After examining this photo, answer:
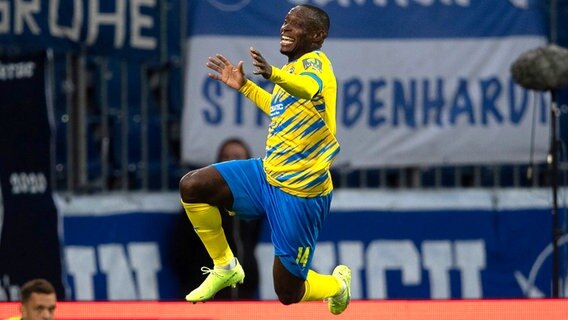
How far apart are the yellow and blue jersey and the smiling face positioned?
8cm

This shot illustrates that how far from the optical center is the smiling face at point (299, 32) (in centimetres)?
910

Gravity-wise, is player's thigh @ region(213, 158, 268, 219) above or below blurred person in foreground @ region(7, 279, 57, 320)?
above

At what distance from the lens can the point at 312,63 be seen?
9000mm

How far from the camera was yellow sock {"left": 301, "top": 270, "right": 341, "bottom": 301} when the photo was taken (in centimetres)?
962

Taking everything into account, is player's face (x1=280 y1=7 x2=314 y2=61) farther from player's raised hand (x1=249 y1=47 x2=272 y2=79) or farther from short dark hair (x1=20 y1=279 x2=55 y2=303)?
short dark hair (x1=20 y1=279 x2=55 y2=303)

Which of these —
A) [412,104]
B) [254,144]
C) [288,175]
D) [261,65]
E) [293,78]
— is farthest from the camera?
[412,104]

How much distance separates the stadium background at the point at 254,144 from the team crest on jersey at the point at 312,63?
185 inches

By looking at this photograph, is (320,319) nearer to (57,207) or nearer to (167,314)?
(167,314)

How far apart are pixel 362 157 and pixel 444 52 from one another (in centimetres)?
111

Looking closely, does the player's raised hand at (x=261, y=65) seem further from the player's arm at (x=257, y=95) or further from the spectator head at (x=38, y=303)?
the spectator head at (x=38, y=303)

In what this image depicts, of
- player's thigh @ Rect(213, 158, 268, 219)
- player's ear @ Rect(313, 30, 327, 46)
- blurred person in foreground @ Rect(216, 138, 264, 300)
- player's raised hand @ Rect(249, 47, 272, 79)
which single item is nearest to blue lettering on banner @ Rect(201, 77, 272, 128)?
blurred person in foreground @ Rect(216, 138, 264, 300)

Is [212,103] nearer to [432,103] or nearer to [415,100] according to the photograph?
[415,100]

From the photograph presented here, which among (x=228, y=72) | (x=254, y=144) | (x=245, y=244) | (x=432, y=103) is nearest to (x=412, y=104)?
(x=432, y=103)

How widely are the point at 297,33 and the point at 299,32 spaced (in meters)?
0.01
